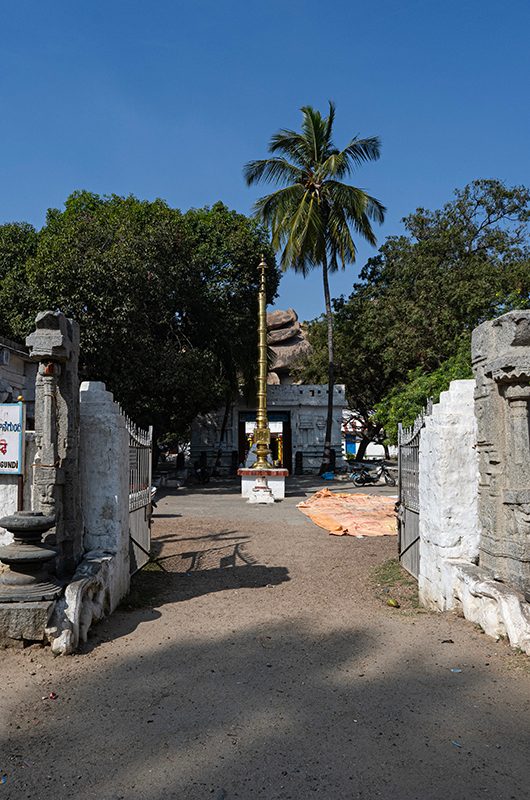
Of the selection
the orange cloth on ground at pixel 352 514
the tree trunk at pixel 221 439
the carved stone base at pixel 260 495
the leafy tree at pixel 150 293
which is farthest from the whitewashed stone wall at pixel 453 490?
the tree trunk at pixel 221 439

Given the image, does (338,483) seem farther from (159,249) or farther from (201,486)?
(159,249)

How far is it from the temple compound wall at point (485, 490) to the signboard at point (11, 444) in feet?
Answer: 12.6

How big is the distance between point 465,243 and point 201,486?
13605 mm

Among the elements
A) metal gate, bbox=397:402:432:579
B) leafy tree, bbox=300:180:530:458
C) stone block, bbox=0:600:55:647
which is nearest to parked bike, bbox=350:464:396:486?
leafy tree, bbox=300:180:530:458

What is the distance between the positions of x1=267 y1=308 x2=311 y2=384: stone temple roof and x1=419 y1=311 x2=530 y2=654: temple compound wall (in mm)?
32560

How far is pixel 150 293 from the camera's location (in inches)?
689

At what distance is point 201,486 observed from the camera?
843 inches

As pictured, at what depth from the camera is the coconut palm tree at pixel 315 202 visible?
21.6 metres

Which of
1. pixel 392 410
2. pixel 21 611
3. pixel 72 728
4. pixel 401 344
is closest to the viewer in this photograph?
pixel 72 728

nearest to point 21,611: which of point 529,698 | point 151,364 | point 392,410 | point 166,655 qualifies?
point 166,655

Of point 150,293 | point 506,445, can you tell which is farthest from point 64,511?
point 150,293

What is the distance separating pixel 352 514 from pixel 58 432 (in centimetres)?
853

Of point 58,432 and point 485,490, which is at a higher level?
point 58,432

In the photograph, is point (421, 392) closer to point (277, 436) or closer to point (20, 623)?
point (20, 623)
